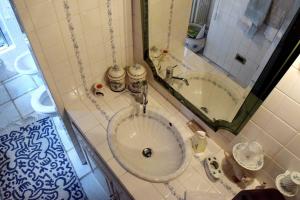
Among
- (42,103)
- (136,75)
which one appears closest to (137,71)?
(136,75)

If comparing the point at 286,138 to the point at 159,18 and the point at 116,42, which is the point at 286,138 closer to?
the point at 159,18

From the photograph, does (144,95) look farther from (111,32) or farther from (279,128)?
(279,128)

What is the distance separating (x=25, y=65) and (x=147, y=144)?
1671 mm

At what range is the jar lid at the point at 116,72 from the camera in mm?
1326

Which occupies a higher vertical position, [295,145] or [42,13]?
[42,13]

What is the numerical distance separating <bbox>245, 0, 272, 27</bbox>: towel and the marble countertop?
0.62 metres

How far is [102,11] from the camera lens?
1.12 m

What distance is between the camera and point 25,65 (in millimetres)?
2338

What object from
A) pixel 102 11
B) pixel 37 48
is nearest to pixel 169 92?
pixel 102 11

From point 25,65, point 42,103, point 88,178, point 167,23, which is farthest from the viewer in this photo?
point 25,65

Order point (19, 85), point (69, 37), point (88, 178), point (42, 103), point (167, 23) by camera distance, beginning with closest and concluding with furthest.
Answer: point (69, 37) < point (167, 23) < point (88, 178) < point (42, 103) < point (19, 85)

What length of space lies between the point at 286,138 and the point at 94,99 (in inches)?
38.1

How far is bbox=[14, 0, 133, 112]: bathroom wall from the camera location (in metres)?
0.97

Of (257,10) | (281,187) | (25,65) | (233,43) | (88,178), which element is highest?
(257,10)
